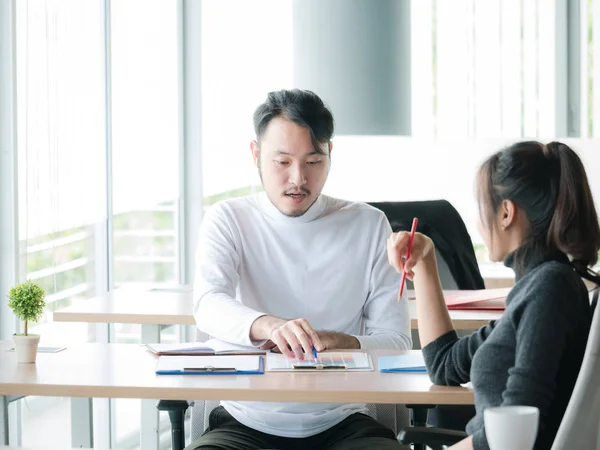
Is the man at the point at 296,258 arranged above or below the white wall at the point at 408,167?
below

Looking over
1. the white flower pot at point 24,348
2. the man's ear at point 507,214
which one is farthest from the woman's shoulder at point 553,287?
the white flower pot at point 24,348

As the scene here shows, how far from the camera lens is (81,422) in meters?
2.55

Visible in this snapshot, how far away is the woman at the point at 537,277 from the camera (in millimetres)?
1558

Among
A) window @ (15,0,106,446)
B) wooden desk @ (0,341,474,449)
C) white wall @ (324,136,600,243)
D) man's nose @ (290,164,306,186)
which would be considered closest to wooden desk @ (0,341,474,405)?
wooden desk @ (0,341,474,449)

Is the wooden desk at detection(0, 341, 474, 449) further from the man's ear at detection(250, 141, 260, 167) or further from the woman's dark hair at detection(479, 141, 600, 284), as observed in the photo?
the man's ear at detection(250, 141, 260, 167)

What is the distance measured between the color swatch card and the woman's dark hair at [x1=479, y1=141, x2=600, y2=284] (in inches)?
21.5

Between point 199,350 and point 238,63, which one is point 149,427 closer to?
point 199,350

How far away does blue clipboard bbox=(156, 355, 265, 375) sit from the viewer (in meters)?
2.03

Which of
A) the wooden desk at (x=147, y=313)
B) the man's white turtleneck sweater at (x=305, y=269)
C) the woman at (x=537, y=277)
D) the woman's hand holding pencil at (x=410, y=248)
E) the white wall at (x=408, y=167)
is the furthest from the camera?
the white wall at (x=408, y=167)

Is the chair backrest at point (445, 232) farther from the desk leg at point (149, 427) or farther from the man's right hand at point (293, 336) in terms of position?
the man's right hand at point (293, 336)

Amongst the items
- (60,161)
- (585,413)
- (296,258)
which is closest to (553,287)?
(585,413)

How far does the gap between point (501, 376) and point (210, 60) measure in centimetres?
422

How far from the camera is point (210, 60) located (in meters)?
5.57

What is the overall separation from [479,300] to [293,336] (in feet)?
3.77
